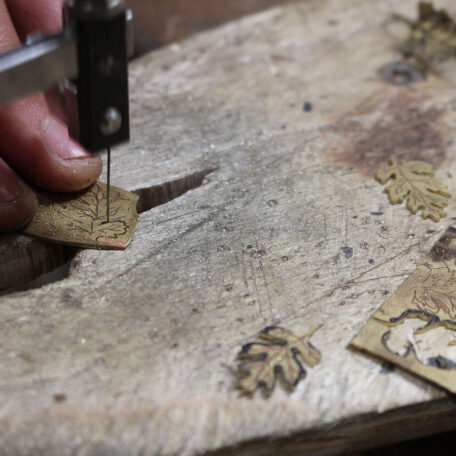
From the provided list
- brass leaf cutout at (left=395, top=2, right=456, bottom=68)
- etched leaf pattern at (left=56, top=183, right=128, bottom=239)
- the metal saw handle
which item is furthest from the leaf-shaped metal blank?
brass leaf cutout at (left=395, top=2, right=456, bottom=68)

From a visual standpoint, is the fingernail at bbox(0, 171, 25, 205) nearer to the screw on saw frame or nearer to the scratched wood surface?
the scratched wood surface

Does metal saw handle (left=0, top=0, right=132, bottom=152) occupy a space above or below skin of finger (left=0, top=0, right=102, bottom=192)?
above

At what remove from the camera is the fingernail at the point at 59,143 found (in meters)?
1.00

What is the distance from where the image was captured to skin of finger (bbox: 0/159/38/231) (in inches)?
36.4

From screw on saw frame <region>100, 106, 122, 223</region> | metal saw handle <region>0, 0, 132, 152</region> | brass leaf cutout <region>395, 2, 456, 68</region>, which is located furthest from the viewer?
brass leaf cutout <region>395, 2, 456, 68</region>

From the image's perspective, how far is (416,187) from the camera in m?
1.10

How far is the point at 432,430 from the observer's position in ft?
2.90

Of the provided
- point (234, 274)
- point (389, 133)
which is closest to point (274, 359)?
point (234, 274)

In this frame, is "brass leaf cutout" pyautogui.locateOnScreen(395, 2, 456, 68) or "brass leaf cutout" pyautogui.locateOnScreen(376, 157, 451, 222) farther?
"brass leaf cutout" pyautogui.locateOnScreen(395, 2, 456, 68)

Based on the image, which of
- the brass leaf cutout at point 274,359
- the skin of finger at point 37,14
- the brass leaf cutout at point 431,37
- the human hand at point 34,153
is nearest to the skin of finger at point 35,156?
the human hand at point 34,153

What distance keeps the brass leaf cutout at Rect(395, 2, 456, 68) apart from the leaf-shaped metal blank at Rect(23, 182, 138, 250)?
2.92 ft

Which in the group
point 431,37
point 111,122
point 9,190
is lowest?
point 431,37

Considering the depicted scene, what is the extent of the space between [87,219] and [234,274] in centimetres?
28

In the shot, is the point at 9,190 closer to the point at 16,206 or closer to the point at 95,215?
the point at 16,206
